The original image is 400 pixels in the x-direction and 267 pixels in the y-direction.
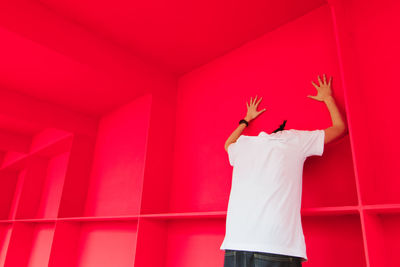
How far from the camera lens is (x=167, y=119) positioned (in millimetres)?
2977

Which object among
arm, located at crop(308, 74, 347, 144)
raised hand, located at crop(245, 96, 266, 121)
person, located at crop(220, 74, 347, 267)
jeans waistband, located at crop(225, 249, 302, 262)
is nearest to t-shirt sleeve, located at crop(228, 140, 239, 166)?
person, located at crop(220, 74, 347, 267)

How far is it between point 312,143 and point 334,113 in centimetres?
23

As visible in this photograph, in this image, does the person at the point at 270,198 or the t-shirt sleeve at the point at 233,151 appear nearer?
the person at the point at 270,198

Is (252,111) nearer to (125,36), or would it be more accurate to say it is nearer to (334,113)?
(334,113)

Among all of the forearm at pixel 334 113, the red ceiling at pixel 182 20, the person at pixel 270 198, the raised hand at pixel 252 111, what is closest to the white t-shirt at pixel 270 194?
the person at pixel 270 198

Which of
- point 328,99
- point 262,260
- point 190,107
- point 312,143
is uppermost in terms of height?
point 190,107

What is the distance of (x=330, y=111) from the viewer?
5.62 feet

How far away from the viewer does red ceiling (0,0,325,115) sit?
86.7 inches

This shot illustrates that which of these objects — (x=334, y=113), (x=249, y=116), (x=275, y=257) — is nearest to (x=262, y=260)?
(x=275, y=257)

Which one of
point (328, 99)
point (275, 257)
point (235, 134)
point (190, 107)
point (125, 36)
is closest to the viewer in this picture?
point (275, 257)

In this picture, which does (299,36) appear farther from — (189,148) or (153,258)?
(153,258)

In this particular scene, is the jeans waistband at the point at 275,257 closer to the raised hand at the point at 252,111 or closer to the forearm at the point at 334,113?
the forearm at the point at 334,113

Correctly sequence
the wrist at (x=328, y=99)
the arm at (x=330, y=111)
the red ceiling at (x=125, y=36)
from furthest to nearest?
the red ceiling at (x=125, y=36), the wrist at (x=328, y=99), the arm at (x=330, y=111)

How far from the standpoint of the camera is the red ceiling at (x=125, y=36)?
2201 mm
